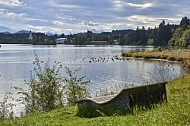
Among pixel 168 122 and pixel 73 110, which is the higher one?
pixel 168 122

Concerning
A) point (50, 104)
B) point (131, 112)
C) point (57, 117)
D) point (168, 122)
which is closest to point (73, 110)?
point (57, 117)

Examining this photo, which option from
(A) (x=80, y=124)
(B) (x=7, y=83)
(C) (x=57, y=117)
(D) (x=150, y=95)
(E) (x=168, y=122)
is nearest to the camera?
(E) (x=168, y=122)

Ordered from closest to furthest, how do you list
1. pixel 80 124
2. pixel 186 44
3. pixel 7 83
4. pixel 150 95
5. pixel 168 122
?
pixel 168 122
pixel 80 124
pixel 150 95
pixel 7 83
pixel 186 44

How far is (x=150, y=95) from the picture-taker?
11.6 metres

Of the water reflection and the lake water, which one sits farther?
the water reflection

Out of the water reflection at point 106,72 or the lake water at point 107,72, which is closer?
the lake water at point 107,72

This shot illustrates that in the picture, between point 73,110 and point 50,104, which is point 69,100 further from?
point 73,110

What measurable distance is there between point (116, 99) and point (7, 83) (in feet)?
71.4

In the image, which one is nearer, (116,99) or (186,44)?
(116,99)

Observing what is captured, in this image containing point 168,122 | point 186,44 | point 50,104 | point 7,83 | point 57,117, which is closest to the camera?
point 168,122

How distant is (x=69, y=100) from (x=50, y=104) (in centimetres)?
108

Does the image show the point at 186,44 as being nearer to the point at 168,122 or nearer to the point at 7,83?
the point at 7,83

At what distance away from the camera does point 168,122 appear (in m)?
6.09

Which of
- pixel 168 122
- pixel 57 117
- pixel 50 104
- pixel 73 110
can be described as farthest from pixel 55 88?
pixel 168 122
